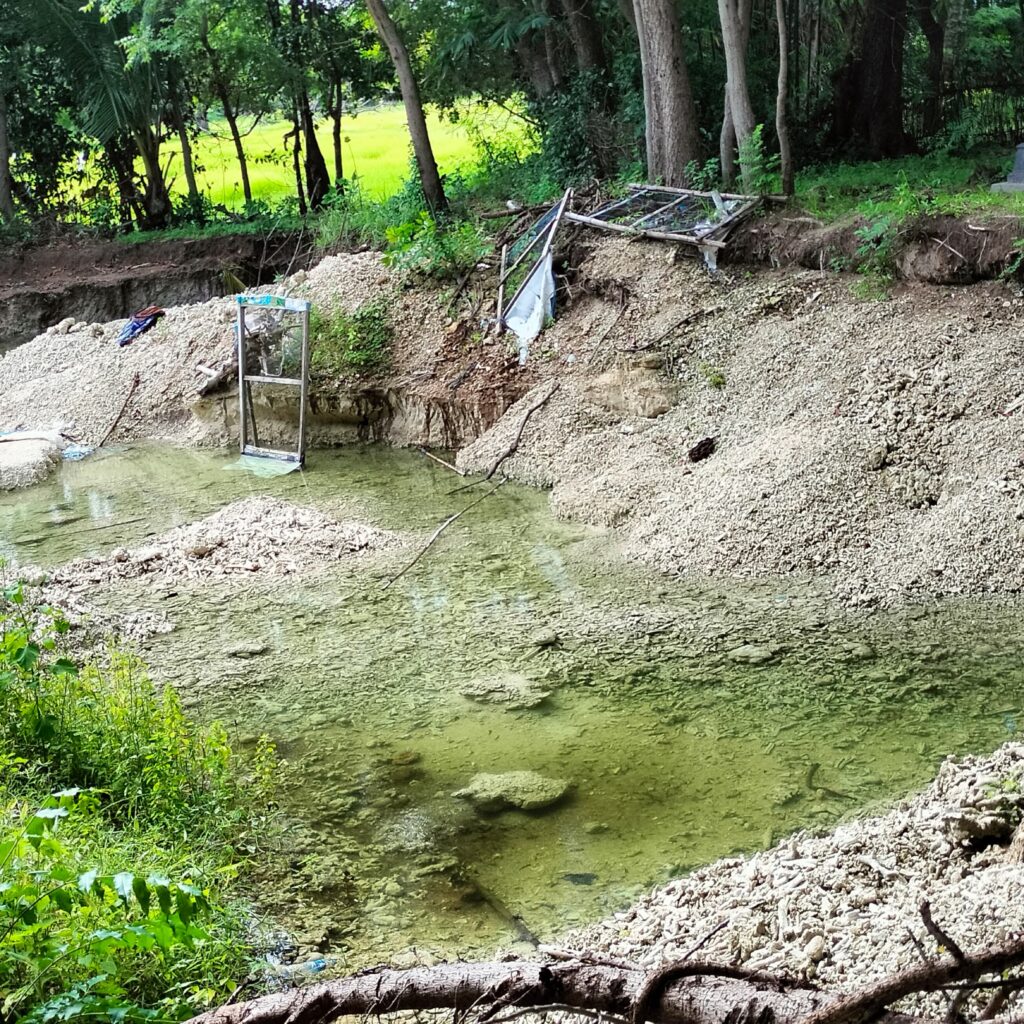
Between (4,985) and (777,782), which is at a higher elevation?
(4,985)

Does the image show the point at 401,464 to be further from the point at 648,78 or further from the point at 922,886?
the point at 922,886

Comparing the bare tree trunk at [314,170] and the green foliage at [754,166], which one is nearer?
the green foliage at [754,166]

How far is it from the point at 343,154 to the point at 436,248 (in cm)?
1360

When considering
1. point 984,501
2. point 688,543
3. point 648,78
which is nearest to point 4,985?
point 688,543

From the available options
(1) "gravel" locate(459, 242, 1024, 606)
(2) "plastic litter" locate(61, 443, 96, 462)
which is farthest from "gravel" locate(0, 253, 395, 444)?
(1) "gravel" locate(459, 242, 1024, 606)

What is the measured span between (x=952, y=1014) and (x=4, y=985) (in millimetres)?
2907

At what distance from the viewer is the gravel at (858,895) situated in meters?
3.73

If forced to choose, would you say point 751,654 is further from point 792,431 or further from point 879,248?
point 879,248

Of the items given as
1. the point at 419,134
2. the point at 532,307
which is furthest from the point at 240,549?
the point at 419,134

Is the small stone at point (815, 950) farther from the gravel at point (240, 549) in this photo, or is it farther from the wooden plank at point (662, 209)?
the wooden plank at point (662, 209)

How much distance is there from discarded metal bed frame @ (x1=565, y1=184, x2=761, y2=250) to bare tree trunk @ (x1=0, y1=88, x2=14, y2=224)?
16.0 m

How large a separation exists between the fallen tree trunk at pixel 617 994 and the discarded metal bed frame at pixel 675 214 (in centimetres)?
1117

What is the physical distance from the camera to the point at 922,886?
4.23 meters

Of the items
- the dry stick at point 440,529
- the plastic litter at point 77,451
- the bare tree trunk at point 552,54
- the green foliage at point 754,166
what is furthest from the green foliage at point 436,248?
the plastic litter at point 77,451
